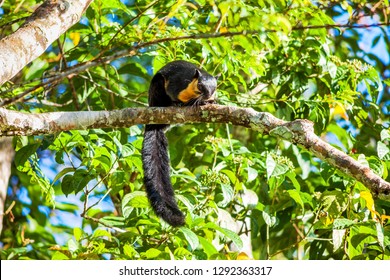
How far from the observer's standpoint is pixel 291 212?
511 centimetres

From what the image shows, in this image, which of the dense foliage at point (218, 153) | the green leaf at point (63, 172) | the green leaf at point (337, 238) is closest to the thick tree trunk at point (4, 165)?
the dense foliage at point (218, 153)

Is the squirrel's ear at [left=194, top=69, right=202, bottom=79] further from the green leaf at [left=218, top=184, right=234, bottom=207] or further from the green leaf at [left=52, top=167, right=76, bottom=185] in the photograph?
the green leaf at [left=52, top=167, right=76, bottom=185]

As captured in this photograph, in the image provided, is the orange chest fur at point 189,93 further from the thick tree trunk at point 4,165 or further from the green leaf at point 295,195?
the thick tree trunk at point 4,165

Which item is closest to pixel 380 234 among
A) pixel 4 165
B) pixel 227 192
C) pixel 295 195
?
pixel 295 195

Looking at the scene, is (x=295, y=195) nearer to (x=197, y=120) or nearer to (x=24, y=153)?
(x=197, y=120)

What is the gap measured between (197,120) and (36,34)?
98 cm

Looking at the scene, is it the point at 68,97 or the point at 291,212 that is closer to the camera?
the point at 291,212

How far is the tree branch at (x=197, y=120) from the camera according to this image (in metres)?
3.11

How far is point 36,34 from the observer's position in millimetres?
3434

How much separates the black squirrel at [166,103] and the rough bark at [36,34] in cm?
107

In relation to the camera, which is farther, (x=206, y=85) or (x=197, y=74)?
(x=197, y=74)

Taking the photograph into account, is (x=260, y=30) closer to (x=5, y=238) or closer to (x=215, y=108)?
A: (x=215, y=108)

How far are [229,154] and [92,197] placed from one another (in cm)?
172
